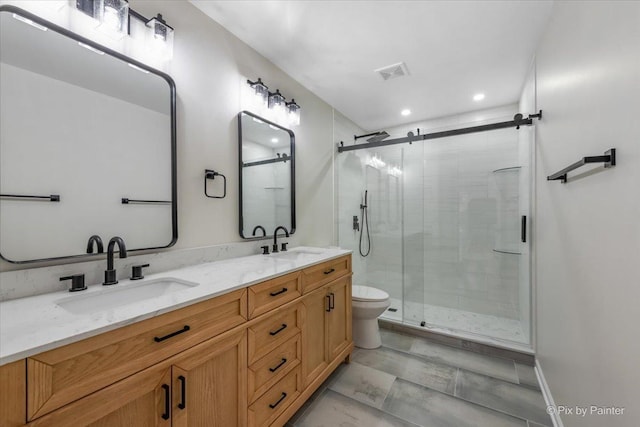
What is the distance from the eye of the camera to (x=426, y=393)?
1760 millimetres

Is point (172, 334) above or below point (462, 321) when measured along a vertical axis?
above

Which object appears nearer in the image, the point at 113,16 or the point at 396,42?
the point at 113,16

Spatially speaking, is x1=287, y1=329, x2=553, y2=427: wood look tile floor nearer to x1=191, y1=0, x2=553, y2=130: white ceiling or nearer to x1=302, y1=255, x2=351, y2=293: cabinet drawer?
x1=302, y1=255, x2=351, y2=293: cabinet drawer

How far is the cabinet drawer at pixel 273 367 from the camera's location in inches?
47.4

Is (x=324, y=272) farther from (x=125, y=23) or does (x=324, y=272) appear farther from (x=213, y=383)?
(x=125, y=23)

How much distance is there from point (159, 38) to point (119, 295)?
1.29m

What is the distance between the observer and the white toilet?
2295 millimetres

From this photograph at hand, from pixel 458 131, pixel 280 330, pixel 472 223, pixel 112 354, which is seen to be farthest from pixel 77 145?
pixel 472 223

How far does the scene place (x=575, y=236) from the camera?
1.20 meters

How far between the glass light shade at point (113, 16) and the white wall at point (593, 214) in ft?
6.36

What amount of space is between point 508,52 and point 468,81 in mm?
447

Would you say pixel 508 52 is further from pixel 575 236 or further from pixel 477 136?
pixel 575 236

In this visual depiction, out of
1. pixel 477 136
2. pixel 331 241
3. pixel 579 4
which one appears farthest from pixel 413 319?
pixel 579 4

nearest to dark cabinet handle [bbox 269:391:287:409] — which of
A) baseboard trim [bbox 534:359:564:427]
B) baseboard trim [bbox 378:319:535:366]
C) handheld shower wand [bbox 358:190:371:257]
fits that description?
baseboard trim [bbox 534:359:564:427]
